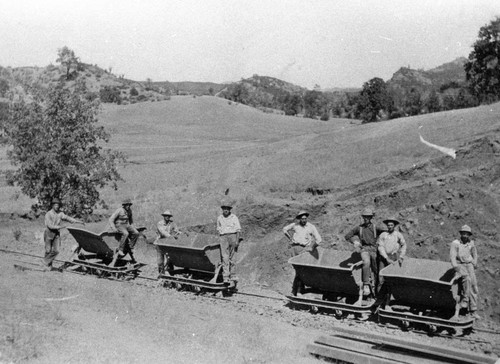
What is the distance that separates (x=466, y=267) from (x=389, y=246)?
1.54 meters

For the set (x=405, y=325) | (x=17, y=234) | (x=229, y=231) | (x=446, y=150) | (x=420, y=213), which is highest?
(x=446, y=150)

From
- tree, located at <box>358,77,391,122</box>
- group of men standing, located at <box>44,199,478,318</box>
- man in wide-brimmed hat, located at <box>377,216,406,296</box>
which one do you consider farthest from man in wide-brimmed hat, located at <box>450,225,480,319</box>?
tree, located at <box>358,77,391,122</box>

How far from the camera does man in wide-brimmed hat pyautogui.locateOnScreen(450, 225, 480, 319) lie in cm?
1009

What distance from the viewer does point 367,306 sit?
10953mm

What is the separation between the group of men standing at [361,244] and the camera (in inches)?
409

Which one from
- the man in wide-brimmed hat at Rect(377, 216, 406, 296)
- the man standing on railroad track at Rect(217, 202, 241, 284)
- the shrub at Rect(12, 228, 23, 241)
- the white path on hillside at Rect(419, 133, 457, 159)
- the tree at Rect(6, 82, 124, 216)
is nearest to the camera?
the man in wide-brimmed hat at Rect(377, 216, 406, 296)

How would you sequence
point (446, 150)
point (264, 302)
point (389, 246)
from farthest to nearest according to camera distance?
point (446, 150)
point (264, 302)
point (389, 246)

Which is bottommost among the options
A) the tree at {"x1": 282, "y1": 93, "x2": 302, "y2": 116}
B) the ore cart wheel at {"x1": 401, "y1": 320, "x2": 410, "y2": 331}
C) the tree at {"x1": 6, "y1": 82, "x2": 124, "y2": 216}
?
the ore cart wheel at {"x1": 401, "y1": 320, "x2": 410, "y2": 331}

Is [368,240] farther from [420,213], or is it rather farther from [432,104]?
[432,104]

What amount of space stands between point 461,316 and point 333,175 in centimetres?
1192

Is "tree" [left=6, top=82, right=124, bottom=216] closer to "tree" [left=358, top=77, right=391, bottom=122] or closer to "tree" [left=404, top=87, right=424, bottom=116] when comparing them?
"tree" [left=358, top=77, right=391, bottom=122]

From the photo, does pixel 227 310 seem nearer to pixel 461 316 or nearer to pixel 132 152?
pixel 461 316

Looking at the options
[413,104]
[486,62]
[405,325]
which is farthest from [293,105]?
[405,325]

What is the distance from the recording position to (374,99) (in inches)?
2494
